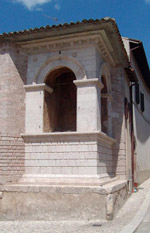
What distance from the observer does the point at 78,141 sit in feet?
30.0

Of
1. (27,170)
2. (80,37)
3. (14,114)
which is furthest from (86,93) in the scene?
(27,170)

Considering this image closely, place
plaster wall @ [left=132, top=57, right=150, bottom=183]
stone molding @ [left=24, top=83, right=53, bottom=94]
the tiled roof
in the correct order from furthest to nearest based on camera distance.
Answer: plaster wall @ [left=132, top=57, right=150, bottom=183], stone molding @ [left=24, top=83, right=53, bottom=94], the tiled roof

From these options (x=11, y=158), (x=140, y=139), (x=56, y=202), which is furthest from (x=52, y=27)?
(x=140, y=139)

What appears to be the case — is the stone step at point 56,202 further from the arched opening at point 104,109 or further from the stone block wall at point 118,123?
the arched opening at point 104,109

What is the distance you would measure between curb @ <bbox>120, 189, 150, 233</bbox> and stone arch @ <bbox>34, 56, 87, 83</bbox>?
180 inches

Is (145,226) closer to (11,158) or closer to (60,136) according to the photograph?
(60,136)

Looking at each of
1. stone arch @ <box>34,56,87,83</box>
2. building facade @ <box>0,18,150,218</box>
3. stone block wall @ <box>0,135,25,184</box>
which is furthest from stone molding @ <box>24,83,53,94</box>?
stone block wall @ <box>0,135,25,184</box>

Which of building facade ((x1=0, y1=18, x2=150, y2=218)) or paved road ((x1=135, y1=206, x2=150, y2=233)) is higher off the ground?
building facade ((x1=0, y1=18, x2=150, y2=218))

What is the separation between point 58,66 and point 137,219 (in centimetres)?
536

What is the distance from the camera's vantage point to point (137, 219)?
332 inches

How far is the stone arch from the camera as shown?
970 centimetres

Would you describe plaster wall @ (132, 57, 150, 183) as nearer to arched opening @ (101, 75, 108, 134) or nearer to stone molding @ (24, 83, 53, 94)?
arched opening @ (101, 75, 108, 134)

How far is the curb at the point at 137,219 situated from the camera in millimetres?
7257

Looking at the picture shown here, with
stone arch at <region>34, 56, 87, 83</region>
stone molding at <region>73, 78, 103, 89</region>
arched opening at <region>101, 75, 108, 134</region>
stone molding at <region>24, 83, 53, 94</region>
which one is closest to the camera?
stone molding at <region>73, 78, 103, 89</region>
